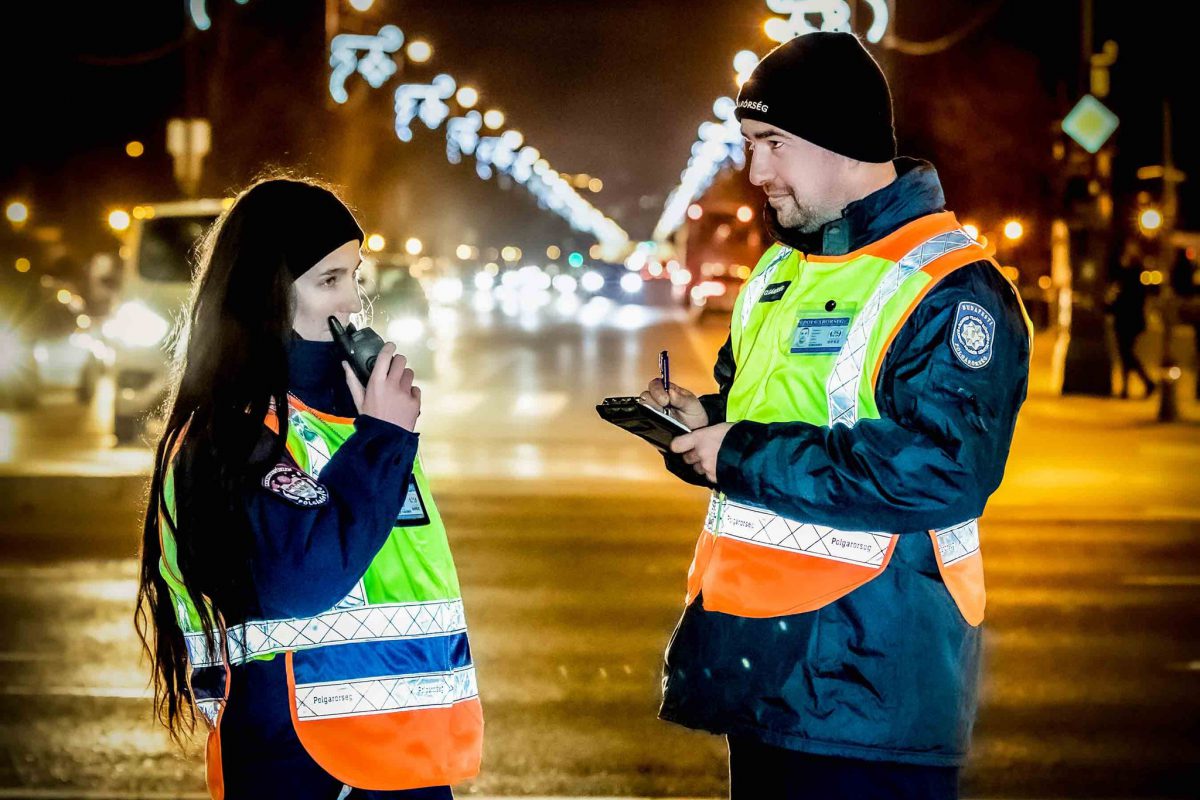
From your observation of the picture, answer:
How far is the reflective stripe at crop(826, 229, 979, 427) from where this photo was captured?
9.33ft

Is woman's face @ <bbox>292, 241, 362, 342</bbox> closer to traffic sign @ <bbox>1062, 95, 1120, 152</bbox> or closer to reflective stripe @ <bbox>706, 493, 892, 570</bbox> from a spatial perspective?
reflective stripe @ <bbox>706, 493, 892, 570</bbox>

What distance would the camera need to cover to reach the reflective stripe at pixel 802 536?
9.30ft

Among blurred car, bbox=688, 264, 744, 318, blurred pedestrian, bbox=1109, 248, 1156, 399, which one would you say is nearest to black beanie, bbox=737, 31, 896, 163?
blurred pedestrian, bbox=1109, 248, 1156, 399

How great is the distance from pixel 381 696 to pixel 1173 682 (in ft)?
18.0

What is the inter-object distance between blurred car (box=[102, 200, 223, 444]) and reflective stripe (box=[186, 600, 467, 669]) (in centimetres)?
1229

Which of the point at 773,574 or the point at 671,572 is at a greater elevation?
the point at 773,574

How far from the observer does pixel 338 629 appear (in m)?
2.76

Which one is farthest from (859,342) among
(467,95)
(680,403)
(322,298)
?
(467,95)

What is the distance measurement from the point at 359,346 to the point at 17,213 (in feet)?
167

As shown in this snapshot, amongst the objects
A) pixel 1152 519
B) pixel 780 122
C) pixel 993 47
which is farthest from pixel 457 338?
pixel 780 122

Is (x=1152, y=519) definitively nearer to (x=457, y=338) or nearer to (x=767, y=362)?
(x=767, y=362)

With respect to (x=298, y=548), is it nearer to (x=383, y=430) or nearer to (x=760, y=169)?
(x=383, y=430)

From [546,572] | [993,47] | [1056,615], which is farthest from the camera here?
[993,47]

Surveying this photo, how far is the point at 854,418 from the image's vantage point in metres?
2.84
